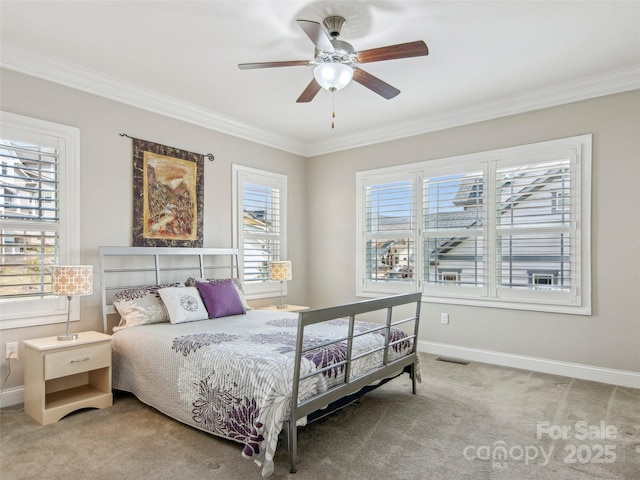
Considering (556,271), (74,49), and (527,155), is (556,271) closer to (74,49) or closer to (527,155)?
(527,155)

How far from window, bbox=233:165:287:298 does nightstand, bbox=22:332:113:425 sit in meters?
2.02

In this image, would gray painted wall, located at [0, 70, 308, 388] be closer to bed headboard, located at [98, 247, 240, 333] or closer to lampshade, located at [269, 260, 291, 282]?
bed headboard, located at [98, 247, 240, 333]

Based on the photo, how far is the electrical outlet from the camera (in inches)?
121

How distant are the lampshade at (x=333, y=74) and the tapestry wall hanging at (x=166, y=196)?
6.84 ft

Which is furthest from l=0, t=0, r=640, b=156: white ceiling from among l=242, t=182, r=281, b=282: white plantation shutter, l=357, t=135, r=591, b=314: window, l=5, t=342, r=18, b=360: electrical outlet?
l=5, t=342, r=18, b=360: electrical outlet

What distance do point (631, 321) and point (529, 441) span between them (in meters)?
1.82

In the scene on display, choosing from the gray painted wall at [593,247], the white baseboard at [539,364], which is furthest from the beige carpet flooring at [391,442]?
the gray painted wall at [593,247]

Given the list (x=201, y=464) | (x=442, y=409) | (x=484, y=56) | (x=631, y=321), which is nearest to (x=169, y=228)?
(x=201, y=464)

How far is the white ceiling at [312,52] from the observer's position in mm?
2625

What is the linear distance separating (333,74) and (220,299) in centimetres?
225

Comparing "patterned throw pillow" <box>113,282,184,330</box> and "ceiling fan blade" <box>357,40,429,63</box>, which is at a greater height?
"ceiling fan blade" <box>357,40,429,63</box>

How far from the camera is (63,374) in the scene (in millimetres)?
2838

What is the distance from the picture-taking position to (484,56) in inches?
127

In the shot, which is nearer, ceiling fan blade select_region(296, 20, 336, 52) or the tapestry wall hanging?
ceiling fan blade select_region(296, 20, 336, 52)
